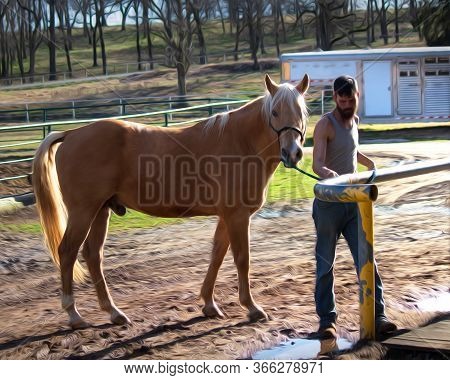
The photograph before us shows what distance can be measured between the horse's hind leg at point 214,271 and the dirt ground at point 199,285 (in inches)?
3.3

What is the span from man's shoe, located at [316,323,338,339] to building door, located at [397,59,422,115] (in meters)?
17.8

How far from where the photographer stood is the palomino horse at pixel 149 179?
5207 millimetres

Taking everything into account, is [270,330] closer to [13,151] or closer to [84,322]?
[84,322]

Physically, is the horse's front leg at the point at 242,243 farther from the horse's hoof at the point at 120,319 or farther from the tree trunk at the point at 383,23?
the tree trunk at the point at 383,23

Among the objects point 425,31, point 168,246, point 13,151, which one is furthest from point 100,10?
point 168,246

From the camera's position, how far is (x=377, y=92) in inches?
855

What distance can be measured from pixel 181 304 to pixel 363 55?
54.3ft

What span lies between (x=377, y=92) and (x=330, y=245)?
57.9 ft

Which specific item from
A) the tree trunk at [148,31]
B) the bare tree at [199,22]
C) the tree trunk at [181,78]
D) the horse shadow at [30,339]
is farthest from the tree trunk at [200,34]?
the horse shadow at [30,339]

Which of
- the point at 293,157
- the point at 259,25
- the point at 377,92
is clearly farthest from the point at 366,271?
the point at 259,25

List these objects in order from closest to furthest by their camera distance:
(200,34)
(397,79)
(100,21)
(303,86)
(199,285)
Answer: (303,86) < (199,285) < (397,79) < (200,34) < (100,21)

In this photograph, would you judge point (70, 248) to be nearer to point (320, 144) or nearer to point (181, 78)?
point (320, 144)

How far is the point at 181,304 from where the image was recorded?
562cm

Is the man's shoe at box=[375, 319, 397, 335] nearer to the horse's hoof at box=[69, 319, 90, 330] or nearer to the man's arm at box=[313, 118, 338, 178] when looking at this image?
the man's arm at box=[313, 118, 338, 178]
